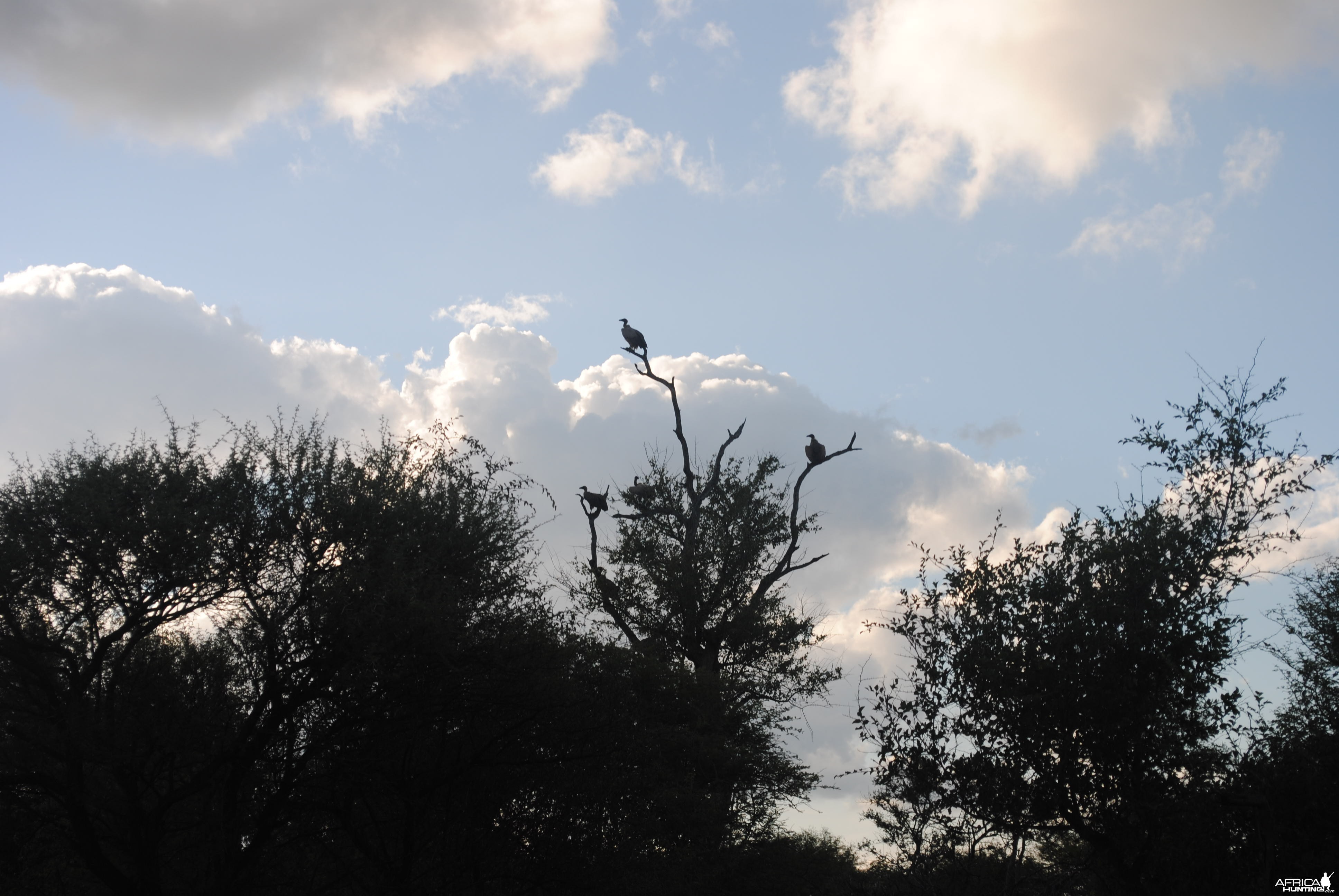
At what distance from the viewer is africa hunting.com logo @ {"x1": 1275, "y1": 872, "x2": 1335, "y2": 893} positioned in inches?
385

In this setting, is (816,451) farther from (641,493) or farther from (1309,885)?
(1309,885)

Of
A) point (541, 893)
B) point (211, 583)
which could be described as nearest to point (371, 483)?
point (211, 583)

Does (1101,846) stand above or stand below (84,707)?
below

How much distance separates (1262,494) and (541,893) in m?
14.6

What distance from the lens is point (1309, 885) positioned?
9.84 m

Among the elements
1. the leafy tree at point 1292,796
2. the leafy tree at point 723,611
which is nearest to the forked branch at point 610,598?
the leafy tree at point 723,611

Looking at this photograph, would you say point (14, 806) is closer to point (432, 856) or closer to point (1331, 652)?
point (432, 856)

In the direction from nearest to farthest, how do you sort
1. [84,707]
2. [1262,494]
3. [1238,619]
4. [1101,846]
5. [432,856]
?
[1101,846] → [1238,619] → [1262,494] → [84,707] → [432,856]

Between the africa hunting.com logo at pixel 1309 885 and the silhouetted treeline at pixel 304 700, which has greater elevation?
the silhouetted treeline at pixel 304 700

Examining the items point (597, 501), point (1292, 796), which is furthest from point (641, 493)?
point (1292, 796)

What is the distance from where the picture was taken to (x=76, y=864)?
52.4 ft

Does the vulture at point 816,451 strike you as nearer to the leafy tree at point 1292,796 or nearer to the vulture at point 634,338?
the vulture at point 634,338

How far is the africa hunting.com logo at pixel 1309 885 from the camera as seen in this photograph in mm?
9773

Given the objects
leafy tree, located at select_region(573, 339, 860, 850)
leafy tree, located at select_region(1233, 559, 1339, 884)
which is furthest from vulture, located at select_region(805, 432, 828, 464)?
leafy tree, located at select_region(1233, 559, 1339, 884)
